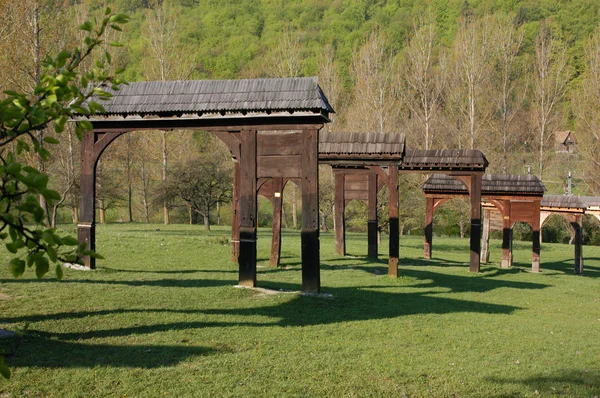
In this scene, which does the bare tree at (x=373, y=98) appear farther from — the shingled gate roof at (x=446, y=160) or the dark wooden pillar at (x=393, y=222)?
the dark wooden pillar at (x=393, y=222)

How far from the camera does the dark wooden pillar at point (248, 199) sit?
1265cm

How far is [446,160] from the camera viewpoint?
65.6 feet

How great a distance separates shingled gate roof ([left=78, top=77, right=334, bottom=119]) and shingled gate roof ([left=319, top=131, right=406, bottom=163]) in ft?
15.2

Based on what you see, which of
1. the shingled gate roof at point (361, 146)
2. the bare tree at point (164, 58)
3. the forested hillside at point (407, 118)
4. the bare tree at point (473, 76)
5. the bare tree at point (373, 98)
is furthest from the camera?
the bare tree at point (373, 98)

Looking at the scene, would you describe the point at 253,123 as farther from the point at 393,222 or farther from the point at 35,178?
the point at 35,178

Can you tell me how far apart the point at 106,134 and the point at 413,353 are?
8779mm

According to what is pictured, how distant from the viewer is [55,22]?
→ 29.1 metres

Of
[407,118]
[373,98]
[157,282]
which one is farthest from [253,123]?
[407,118]

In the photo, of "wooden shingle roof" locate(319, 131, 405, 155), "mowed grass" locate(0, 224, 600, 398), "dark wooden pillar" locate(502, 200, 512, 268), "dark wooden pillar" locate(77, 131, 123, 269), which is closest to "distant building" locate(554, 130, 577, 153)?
"dark wooden pillar" locate(502, 200, 512, 268)

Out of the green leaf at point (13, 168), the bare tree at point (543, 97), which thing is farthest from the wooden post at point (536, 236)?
the bare tree at point (543, 97)

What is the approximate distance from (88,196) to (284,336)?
7225 mm

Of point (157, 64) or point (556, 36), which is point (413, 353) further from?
point (556, 36)

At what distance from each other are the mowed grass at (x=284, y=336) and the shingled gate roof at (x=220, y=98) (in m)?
3.65

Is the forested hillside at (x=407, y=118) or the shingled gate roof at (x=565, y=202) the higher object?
the forested hillside at (x=407, y=118)
